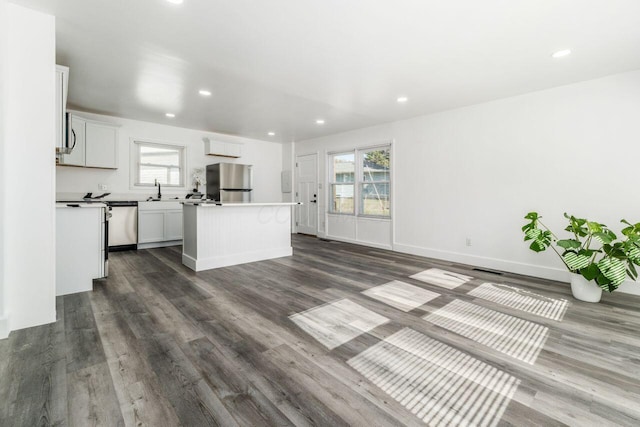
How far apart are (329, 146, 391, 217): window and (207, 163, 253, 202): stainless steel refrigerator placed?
206 cm

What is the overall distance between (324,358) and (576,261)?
287 cm

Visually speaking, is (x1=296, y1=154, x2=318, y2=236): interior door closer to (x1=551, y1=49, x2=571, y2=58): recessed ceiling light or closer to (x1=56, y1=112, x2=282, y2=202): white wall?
(x1=56, y1=112, x2=282, y2=202): white wall

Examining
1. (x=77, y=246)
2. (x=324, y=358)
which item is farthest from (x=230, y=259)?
(x=324, y=358)

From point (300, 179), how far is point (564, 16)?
6.04m

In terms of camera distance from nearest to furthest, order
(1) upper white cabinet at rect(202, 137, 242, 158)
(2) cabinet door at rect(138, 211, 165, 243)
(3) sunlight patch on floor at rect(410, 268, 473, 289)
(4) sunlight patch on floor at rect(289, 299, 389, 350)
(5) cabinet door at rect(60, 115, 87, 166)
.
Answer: (4) sunlight patch on floor at rect(289, 299, 389, 350) < (3) sunlight patch on floor at rect(410, 268, 473, 289) < (5) cabinet door at rect(60, 115, 87, 166) < (2) cabinet door at rect(138, 211, 165, 243) < (1) upper white cabinet at rect(202, 137, 242, 158)

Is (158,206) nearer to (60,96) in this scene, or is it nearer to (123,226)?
(123,226)

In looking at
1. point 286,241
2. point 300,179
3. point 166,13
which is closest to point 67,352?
point 166,13

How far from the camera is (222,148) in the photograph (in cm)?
668

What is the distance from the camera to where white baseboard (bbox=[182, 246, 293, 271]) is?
160 inches

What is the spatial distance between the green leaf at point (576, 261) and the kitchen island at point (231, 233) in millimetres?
3807

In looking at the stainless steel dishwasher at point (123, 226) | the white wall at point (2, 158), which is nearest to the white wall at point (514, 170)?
the stainless steel dishwasher at point (123, 226)

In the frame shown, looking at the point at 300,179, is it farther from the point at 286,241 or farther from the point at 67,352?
the point at 67,352

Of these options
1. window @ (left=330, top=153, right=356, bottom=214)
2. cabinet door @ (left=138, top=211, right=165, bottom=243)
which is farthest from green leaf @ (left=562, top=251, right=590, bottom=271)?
cabinet door @ (left=138, top=211, right=165, bottom=243)

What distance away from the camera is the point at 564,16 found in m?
2.29
